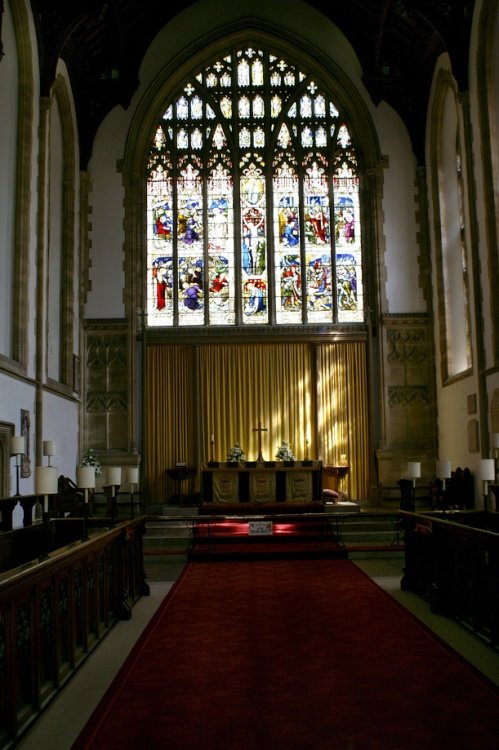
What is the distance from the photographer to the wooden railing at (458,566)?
5781 mm

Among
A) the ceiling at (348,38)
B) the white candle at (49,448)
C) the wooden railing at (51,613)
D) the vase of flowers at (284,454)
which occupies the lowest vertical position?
the wooden railing at (51,613)

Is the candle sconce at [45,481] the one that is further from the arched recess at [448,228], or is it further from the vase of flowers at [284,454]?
the arched recess at [448,228]

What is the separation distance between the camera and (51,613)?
4.86m

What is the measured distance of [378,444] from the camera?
16578 millimetres

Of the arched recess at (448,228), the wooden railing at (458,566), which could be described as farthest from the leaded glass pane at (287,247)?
the wooden railing at (458,566)

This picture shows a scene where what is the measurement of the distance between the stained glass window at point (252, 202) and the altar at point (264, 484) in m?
4.18

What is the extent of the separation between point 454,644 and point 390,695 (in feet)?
4.73

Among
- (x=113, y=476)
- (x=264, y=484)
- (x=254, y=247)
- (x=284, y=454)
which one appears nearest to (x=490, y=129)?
(x=254, y=247)

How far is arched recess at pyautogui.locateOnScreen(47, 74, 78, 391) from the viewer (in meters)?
15.3

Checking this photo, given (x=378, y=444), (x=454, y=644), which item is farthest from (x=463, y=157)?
(x=454, y=644)

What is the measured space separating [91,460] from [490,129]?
10300 mm

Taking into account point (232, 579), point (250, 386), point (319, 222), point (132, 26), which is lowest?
point (232, 579)

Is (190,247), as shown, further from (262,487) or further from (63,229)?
(262,487)

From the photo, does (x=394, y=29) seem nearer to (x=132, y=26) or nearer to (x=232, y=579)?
(x=132, y=26)
